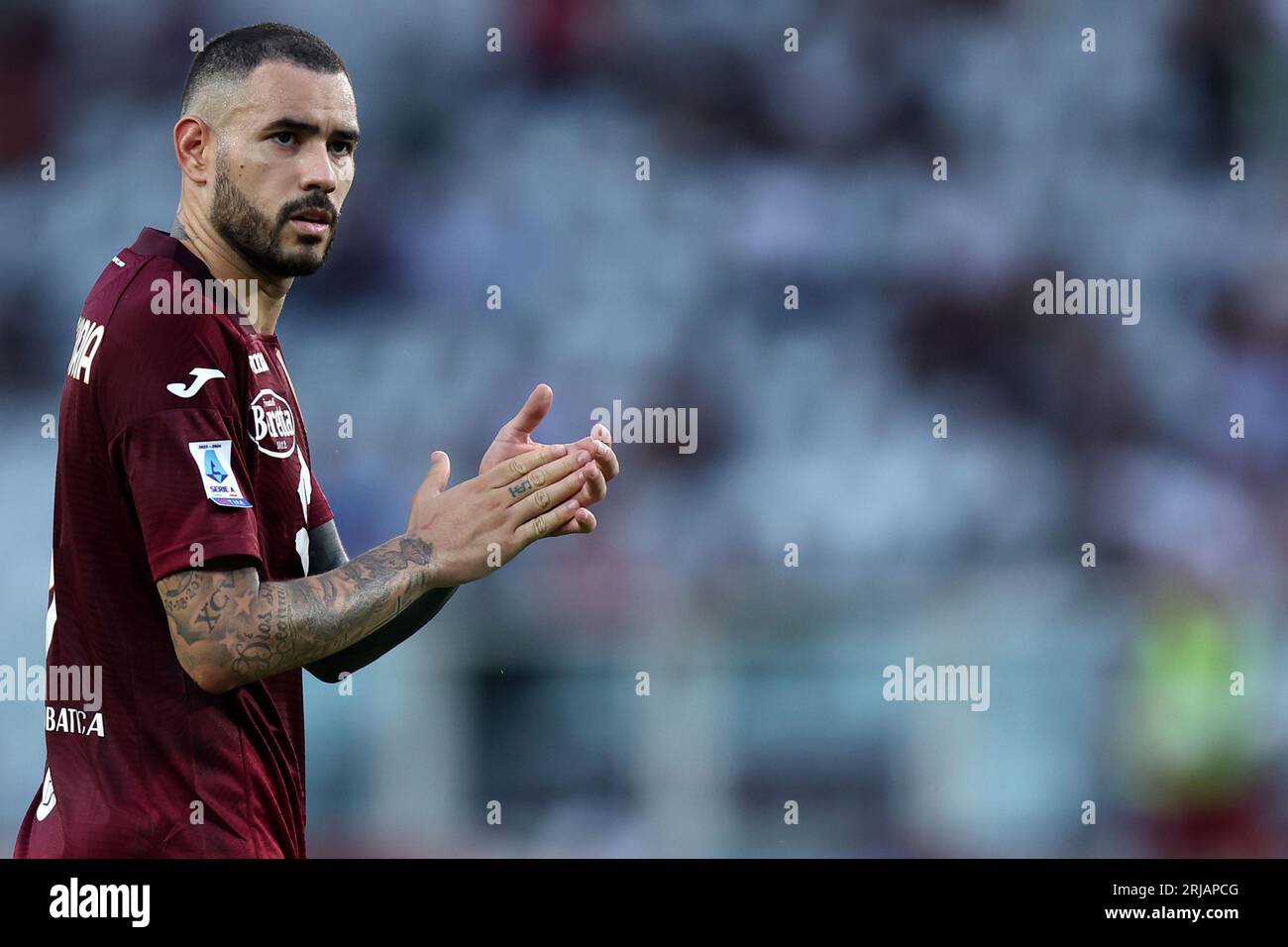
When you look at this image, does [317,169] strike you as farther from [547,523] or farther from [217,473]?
[547,523]

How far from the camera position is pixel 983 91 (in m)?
6.95

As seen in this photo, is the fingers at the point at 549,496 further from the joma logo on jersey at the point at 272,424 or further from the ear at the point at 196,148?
the ear at the point at 196,148

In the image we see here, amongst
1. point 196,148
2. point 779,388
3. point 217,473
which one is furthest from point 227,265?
point 779,388

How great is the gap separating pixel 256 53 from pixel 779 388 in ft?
13.8

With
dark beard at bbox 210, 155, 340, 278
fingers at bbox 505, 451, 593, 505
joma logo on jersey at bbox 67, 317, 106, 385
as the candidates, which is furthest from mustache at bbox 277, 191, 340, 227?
fingers at bbox 505, 451, 593, 505

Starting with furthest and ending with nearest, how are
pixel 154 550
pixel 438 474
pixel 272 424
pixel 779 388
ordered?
pixel 779 388
pixel 438 474
pixel 272 424
pixel 154 550

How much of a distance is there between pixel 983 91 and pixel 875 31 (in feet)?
1.94

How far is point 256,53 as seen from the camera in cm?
232

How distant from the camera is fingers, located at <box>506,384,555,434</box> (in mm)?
2418

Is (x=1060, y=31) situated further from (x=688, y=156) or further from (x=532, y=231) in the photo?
(x=532, y=231)

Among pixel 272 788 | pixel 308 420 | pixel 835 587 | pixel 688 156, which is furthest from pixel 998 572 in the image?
pixel 272 788

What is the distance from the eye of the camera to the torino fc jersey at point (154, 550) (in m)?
2.04

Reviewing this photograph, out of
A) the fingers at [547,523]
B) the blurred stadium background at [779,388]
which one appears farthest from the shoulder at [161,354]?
the blurred stadium background at [779,388]

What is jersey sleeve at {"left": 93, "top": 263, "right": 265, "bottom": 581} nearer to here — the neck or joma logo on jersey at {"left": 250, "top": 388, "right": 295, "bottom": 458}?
joma logo on jersey at {"left": 250, "top": 388, "right": 295, "bottom": 458}
